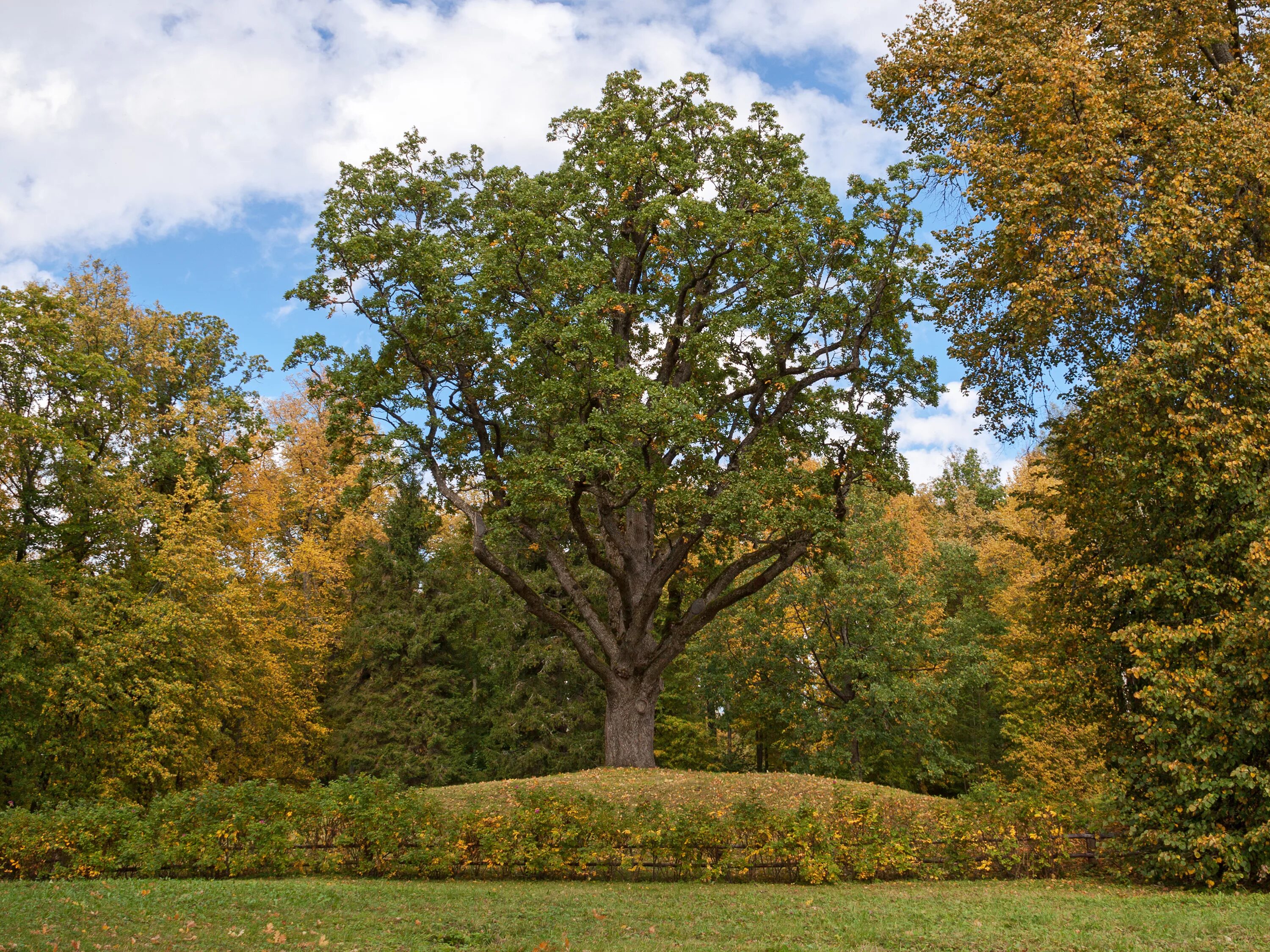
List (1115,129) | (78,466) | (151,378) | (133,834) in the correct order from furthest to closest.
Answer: (151,378) → (78,466) → (1115,129) → (133,834)

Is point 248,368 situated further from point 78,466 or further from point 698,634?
point 698,634

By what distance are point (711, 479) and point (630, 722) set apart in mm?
5769

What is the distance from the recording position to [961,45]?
50.5ft

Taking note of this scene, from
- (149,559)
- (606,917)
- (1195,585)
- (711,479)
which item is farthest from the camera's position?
(149,559)

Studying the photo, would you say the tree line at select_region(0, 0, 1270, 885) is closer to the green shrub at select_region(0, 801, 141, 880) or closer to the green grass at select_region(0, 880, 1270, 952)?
the green grass at select_region(0, 880, 1270, 952)

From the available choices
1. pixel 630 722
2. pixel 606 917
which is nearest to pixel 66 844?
pixel 606 917

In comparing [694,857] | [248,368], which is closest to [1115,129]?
[694,857]

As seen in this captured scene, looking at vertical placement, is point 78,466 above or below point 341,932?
above

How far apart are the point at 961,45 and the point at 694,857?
14.4 metres

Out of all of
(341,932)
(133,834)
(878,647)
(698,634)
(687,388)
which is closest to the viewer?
(341,932)

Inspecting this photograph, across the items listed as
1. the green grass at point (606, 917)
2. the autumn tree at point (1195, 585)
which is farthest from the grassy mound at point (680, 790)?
the autumn tree at point (1195, 585)

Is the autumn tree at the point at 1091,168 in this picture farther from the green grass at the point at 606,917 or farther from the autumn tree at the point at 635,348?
the green grass at the point at 606,917

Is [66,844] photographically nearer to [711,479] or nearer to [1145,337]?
[711,479]

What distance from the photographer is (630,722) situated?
745 inches
